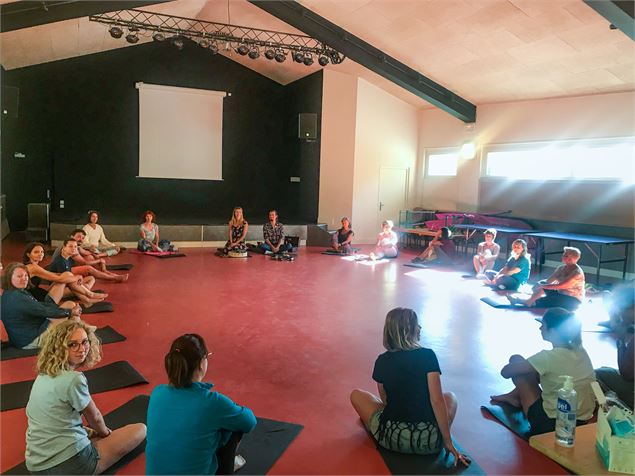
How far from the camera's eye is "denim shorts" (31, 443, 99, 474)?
213 cm

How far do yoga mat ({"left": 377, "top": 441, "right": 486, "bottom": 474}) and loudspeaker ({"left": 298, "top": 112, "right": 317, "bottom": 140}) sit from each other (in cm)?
880

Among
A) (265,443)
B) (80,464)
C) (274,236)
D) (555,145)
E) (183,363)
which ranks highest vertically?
(555,145)

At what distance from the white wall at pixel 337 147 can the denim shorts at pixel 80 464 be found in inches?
354

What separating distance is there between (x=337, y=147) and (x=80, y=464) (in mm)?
9369

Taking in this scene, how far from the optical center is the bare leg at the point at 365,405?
8.98 ft

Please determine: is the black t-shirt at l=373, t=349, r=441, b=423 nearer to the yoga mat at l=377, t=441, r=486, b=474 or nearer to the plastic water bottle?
the yoga mat at l=377, t=441, r=486, b=474

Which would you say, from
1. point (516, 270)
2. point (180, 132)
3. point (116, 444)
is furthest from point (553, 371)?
point (180, 132)

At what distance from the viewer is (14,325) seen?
3.77 metres

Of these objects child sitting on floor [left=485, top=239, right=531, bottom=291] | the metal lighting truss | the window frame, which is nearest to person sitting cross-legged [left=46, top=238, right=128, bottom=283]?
the metal lighting truss

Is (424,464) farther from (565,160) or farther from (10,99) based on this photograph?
(10,99)

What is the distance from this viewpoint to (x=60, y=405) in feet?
6.87

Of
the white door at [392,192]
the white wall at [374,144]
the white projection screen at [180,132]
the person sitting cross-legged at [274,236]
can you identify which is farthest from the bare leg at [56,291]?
the white door at [392,192]

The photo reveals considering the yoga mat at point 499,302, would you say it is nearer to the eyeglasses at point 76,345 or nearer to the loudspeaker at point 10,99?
the eyeglasses at point 76,345

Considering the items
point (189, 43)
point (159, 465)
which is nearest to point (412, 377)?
point (159, 465)
